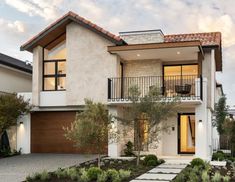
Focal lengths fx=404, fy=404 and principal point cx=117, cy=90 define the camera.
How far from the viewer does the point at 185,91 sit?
20953mm

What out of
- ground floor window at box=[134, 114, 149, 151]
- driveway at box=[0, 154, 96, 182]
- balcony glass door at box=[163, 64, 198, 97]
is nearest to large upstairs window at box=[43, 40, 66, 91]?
driveway at box=[0, 154, 96, 182]

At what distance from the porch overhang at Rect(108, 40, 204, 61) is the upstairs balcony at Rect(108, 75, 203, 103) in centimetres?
119

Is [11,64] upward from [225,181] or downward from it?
upward

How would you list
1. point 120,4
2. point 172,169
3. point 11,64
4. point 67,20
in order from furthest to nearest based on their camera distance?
point 11,64 < point 67,20 < point 120,4 < point 172,169

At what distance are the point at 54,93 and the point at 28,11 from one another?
518cm

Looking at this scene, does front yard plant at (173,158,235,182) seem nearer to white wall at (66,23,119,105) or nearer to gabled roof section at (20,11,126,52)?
white wall at (66,23,119,105)

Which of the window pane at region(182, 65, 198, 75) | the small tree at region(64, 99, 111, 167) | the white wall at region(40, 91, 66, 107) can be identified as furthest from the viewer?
the window pane at region(182, 65, 198, 75)

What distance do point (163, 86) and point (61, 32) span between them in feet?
22.3

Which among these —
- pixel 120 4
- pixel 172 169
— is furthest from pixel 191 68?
pixel 172 169

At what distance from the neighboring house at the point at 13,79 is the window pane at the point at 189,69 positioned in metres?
10.4

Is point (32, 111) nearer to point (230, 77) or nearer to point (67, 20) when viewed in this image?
point (67, 20)

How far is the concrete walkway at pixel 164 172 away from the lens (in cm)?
1377

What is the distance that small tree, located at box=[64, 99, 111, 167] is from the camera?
50.7 ft

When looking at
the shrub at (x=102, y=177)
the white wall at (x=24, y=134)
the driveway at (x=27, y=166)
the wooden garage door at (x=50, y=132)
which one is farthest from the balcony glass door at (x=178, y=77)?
the shrub at (x=102, y=177)
